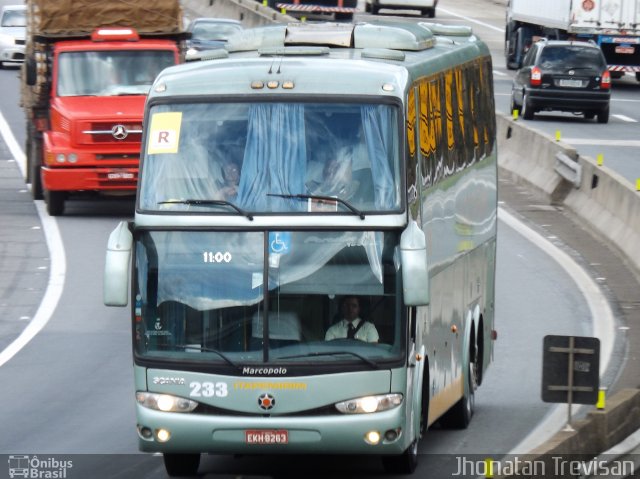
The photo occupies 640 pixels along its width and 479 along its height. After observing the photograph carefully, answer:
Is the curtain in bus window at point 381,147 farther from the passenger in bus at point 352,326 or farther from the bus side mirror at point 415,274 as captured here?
the passenger in bus at point 352,326

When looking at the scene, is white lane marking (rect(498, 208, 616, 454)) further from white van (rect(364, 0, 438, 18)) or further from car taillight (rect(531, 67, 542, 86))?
white van (rect(364, 0, 438, 18))

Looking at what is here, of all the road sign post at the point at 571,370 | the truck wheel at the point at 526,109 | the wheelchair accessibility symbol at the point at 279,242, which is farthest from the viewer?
the truck wheel at the point at 526,109

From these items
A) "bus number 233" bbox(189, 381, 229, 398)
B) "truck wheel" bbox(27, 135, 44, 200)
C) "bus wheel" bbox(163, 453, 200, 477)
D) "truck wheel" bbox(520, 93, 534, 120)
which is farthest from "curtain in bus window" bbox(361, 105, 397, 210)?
"truck wheel" bbox(520, 93, 534, 120)

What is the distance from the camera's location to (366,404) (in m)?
12.4

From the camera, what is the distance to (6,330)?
67.8ft

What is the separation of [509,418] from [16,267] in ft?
34.5

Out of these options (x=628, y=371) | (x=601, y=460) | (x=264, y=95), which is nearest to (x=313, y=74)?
(x=264, y=95)

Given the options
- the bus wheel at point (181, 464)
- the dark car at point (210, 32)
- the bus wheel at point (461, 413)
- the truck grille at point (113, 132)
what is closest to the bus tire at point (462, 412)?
the bus wheel at point (461, 413)

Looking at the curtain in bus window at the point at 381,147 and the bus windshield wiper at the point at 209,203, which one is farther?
the curtain in bus window at the point at 381,147

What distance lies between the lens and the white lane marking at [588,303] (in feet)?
50.8

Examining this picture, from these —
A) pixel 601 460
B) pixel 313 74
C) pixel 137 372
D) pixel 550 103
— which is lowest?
pixel 550 103

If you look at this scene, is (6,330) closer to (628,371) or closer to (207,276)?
(628,371)

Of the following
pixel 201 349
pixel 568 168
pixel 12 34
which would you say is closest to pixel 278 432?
pixel 201 349

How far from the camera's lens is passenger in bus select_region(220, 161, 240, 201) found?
12555mm
